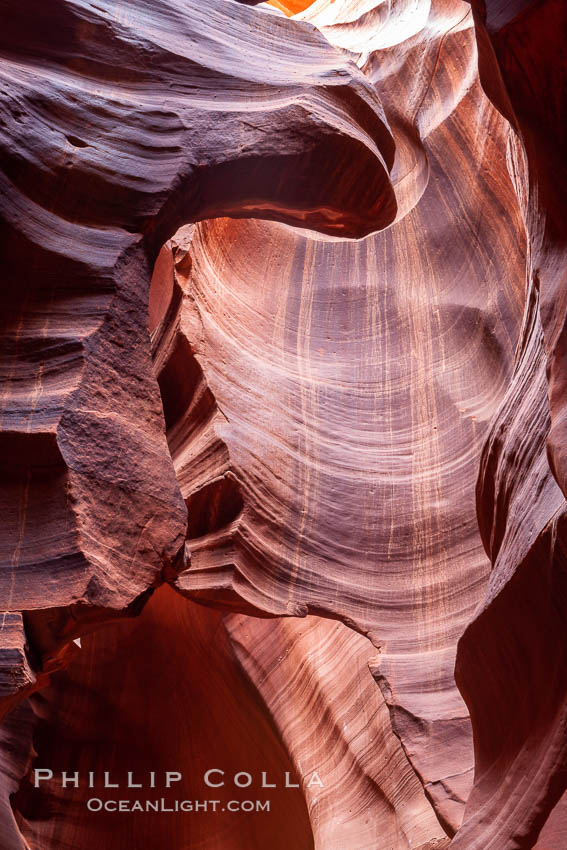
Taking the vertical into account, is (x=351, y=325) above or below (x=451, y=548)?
above

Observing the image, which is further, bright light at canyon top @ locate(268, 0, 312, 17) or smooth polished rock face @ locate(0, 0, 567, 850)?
bright light at canyon top @ locate(268, 0, 312, 17)

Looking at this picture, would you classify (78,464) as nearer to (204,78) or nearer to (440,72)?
(204,78)

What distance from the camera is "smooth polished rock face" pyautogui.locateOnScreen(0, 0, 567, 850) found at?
3.34 m

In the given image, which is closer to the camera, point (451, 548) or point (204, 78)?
point (204, 78)

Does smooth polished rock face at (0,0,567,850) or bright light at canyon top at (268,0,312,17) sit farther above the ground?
bright light at canyon top at (268,0,312,17)

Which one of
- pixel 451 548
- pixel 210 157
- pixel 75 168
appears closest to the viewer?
pixel 75 168

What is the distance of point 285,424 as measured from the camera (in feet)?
19.3

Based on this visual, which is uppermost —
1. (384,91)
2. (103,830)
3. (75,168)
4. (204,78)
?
(384,91)

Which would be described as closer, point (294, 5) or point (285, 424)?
point (285, 424)

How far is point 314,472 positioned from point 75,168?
2572 millimetres

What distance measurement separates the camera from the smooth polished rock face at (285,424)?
3.34 meters

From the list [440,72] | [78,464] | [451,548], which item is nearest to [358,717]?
[451,548]

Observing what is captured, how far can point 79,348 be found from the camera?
3.66m

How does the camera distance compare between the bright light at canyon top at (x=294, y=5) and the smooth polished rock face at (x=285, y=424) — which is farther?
the bright light at canyon top at (x=294, y=5)
